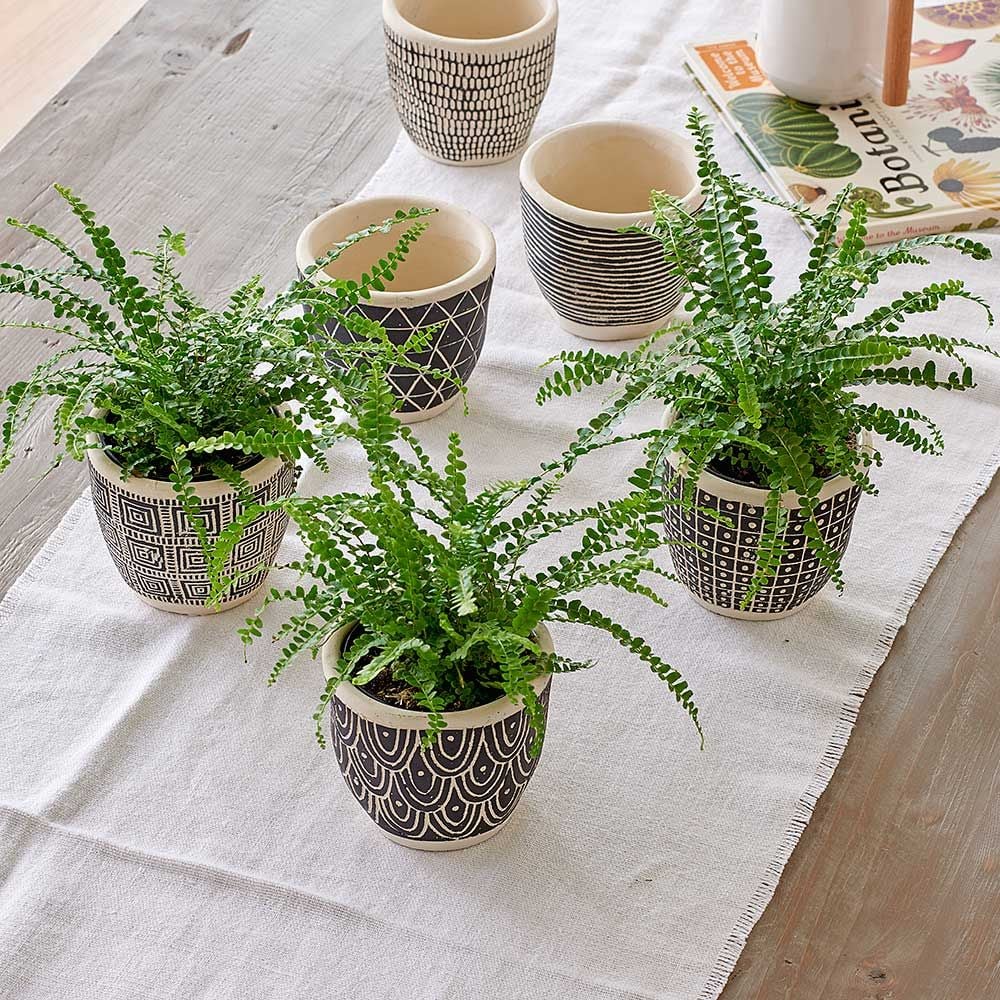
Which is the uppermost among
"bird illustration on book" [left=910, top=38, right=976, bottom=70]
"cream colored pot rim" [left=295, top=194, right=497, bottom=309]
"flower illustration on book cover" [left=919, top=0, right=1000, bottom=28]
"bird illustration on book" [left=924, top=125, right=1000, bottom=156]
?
"cream colored pot rim" [left=295, top=194, right=497, bottom=309]

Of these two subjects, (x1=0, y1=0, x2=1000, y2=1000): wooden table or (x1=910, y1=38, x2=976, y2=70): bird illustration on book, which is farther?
(x1=910, y1=38, x2=976, y2=70): bird illustration on book

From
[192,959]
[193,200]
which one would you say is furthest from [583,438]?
[193,200]

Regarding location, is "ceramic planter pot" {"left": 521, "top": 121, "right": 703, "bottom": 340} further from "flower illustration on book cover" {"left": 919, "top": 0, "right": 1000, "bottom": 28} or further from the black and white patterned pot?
"flower illustration on book cover" {"left": 919, "top": 0, "right": 1000, "bottom": 28}

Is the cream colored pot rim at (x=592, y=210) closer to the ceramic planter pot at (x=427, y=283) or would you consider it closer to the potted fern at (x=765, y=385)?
the ceramic planter pot at (x=427, y=283)

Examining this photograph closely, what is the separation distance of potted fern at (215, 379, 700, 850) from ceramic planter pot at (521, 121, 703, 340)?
424 millimetres

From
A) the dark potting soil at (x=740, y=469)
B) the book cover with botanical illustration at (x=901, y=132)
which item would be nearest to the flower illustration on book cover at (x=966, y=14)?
the book cover with botanical illustration at (x=901, y=132)

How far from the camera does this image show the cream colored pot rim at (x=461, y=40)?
145 cm

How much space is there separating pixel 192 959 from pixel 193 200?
2.86ft

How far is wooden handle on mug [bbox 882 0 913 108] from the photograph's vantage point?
1506 mm

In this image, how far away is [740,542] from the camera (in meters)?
1.05

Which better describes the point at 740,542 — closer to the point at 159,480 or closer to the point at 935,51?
the point at 159,480

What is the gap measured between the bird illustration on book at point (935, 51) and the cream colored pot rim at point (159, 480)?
102 cm

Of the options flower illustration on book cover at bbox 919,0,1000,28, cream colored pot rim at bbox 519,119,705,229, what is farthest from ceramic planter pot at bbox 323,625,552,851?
flower illustration on book cover at bbox 919,0,1000,28

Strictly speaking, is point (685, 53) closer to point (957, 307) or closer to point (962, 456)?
point (957, 307)
